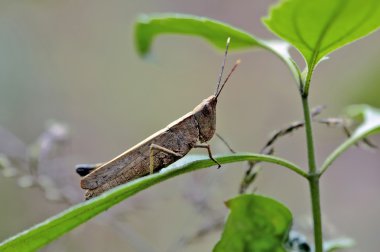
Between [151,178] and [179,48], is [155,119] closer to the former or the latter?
[179,48]

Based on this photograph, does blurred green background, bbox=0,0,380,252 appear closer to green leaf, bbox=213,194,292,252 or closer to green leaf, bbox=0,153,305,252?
green leaf, bbox=213,194,292,252

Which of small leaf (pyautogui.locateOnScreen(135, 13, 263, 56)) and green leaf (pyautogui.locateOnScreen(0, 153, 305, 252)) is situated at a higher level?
small leaf (pyautogui.locateOnScreen(135, 13, 263, 56))

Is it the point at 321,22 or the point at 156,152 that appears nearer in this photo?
the point at 321,22

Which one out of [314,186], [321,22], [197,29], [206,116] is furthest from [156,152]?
[321,22]

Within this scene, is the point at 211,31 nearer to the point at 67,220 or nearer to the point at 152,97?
the point at 67,220

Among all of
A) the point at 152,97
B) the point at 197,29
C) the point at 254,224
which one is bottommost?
the point at 254,224

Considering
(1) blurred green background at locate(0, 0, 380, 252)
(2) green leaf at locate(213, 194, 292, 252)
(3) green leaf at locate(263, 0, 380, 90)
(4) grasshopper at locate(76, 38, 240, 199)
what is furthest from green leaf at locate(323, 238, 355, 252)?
(1) blurred green background at locate(0, 0, 380, 252)

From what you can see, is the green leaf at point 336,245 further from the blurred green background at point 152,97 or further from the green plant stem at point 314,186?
the blurred green background at point 152,97

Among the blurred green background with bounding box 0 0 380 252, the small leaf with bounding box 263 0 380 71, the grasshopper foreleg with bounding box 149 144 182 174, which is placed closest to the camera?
the small leaf with bounding box 263 0 380 71
